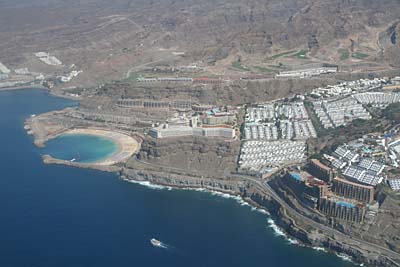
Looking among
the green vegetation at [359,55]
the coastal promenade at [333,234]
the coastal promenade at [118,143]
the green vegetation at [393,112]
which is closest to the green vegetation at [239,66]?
the green vegetation at [359,55]

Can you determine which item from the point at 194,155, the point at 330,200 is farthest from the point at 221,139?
the point at 330,200

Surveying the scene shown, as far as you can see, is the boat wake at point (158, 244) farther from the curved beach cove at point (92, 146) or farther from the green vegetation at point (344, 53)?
the green vegetation at point (344, 53)

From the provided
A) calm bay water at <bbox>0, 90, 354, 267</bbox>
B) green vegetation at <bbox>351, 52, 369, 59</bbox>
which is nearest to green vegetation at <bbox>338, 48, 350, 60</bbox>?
green vegetation at <bbox>351, 52, 369, 59</bbox>

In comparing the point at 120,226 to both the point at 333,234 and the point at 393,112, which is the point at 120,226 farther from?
the point at 393,112

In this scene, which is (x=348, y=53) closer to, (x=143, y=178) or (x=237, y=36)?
(x=237, y=36)

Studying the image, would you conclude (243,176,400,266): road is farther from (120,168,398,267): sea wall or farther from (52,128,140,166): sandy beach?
(52,128,140,166): sandy beach
